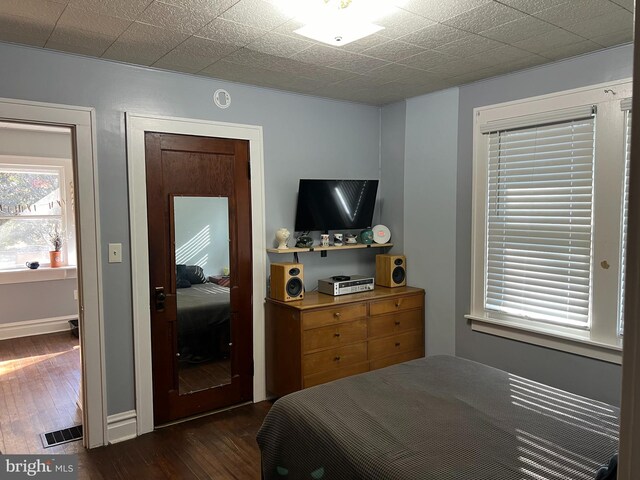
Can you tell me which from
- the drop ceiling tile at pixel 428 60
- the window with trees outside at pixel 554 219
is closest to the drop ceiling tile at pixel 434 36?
the drop ceiling tile at pixel 428 60

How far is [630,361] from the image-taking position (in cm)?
56

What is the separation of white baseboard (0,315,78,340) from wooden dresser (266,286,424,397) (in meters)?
3.58

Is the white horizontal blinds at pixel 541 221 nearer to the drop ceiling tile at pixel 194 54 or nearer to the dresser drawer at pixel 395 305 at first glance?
the dresser drawer at pixel 395 305

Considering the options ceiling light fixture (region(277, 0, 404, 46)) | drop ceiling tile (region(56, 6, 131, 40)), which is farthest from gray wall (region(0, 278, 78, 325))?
ceiling light fixture (region(277, 0, 404, 46))

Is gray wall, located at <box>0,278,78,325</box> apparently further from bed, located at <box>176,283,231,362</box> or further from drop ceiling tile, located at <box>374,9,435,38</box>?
drop ceiling tile, located at <box>374,9,435,38</box>

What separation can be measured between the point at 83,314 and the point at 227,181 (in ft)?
4.43

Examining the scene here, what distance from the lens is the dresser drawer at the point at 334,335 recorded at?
3432mm

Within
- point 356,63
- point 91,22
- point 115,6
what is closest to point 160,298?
point 91,22

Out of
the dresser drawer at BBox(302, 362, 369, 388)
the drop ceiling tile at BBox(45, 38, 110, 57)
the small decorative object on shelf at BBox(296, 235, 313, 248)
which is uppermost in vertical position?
the drop ceiling tile at BBox(45, 38, 110, 57)

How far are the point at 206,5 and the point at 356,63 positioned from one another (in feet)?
3.89

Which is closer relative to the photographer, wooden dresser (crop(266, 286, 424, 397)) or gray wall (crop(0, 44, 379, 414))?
gray wall (crop(0, 44, 379, 414))

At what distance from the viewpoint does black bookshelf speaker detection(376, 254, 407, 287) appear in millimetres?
4105

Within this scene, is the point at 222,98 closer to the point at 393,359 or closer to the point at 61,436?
the point at 393,359

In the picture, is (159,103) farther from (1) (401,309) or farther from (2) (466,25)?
(1) (401,309)
